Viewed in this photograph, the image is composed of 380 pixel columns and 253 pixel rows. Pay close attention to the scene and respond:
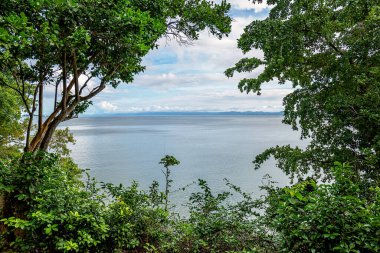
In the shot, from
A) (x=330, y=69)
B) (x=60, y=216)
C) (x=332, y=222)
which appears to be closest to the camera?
(x=332, y=222)

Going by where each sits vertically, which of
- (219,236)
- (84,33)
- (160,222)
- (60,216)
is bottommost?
(219,236)

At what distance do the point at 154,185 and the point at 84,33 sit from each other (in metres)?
4.02

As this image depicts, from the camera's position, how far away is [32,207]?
3740mm

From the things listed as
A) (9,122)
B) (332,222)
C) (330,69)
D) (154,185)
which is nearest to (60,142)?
(9,122)

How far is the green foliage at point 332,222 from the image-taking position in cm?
249

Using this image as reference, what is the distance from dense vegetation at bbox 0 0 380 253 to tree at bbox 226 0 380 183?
0.16 ft

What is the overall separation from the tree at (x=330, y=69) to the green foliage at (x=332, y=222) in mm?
→ 3587

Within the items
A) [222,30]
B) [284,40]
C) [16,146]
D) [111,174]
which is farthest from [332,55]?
[111,174]

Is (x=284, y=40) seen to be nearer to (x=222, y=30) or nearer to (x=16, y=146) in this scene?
(x=222, y=30)

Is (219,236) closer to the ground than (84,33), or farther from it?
closer to the ground

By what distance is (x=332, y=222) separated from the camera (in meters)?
2.65

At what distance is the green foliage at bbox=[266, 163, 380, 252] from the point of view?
98.0 inches

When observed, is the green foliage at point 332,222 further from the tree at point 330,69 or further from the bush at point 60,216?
the tree at point 330,69

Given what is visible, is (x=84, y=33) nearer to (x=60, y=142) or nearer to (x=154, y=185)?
(x=154, y=185)
